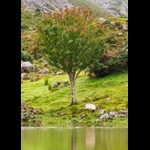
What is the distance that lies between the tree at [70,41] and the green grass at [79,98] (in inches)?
22.7

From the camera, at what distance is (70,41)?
1145 cm

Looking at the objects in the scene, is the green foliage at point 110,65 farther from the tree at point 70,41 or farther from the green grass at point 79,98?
the tree at point 70,41

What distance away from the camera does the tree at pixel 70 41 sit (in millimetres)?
11508

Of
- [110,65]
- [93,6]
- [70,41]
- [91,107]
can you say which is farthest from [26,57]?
[93,6]

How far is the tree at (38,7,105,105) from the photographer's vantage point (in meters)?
11.5

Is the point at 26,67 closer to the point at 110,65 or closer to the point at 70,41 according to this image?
the point at 110,65

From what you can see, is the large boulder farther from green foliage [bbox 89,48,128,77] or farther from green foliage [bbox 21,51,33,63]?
green foliage [bbox 89,48,128,77]

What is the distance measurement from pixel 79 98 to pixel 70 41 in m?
1.90
